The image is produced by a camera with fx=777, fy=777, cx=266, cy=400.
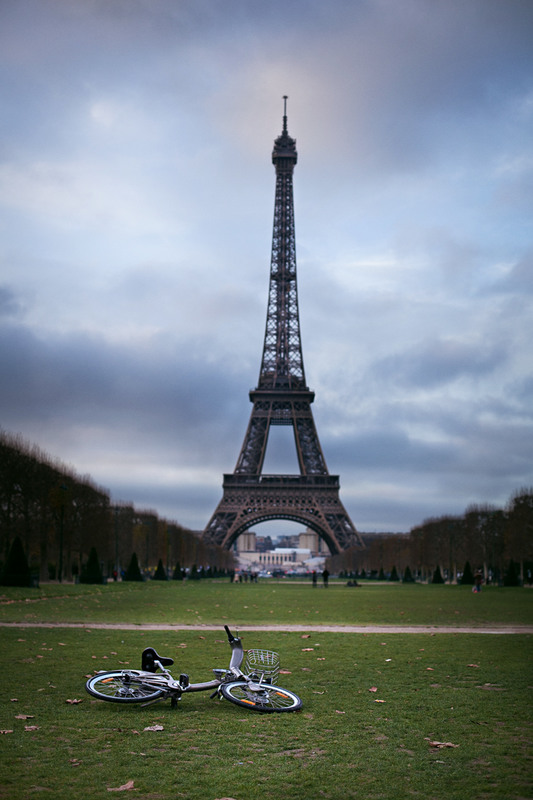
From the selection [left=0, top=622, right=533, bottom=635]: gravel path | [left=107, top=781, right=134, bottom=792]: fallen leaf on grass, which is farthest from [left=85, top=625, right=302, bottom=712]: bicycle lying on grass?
[left=0, top=622, right=533, bottom=635]: gravel path

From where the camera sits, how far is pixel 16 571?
132 ft

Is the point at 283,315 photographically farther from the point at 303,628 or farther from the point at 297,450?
the point at 303,628

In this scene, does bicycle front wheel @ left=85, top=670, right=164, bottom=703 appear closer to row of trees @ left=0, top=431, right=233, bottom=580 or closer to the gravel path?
the gravel path

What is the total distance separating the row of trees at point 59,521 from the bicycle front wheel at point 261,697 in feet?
113

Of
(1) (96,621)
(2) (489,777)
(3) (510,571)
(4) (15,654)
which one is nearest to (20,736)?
(2) (489,777)

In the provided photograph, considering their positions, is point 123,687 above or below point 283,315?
below

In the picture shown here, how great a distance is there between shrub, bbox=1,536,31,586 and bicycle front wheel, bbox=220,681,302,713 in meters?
33.8

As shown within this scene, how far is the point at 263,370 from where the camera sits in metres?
103

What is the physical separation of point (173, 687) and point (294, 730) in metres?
1.67

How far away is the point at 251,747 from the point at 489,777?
2212mm

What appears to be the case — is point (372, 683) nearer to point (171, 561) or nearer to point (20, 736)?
point (20, 736)

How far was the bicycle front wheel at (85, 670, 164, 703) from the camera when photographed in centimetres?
900

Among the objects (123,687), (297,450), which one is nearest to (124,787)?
(123,687)

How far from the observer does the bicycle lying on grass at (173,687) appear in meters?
9.02
